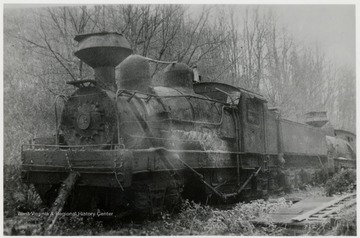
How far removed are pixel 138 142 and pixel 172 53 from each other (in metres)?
8.49

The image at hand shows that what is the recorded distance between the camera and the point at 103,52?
785 centimetres

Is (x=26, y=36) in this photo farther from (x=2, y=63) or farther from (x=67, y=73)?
(x=2, y=63)

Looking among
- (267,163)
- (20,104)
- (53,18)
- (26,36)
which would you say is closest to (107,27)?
(53,18)

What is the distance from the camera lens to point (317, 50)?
15.2 m

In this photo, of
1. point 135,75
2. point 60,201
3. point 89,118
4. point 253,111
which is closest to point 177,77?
point 135,75

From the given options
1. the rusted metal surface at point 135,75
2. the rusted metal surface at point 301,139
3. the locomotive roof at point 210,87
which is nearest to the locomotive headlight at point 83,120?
the rusted metal surface at point 135,75

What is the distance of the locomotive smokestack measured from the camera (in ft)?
25.5

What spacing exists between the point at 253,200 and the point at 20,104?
21.5 feet

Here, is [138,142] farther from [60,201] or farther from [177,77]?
[177,77]

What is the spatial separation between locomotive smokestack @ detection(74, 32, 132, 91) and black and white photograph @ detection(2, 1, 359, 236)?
0.08ft

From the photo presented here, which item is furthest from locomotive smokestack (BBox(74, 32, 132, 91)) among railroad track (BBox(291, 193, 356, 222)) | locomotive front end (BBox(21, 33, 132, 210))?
railroad track (BBox(291, 193, 356, 222))

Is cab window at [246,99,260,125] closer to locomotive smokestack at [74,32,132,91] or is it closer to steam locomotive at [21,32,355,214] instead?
steam locomotive at [21,32,355,214]

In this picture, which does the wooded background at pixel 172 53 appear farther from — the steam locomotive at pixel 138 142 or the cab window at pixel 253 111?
the cab window at pixel 253 111

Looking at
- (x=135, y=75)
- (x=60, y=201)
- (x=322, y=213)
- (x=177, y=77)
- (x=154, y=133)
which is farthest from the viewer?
(x=177, y=77)
